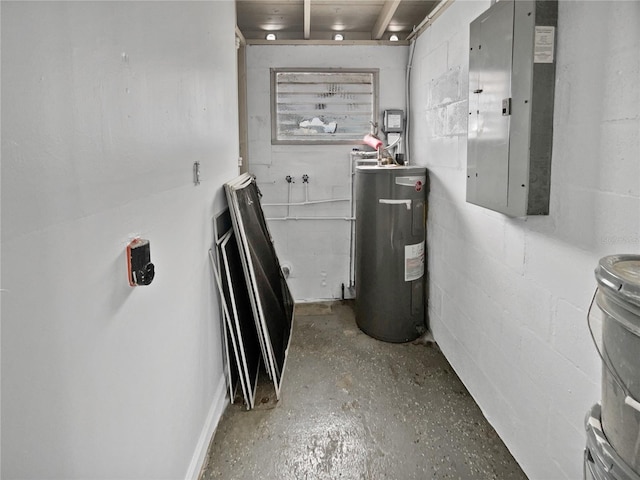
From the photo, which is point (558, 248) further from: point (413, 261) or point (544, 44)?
point (413, 261)

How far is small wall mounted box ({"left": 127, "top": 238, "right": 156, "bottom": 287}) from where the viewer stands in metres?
1.17

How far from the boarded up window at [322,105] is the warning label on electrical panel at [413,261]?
48.9 inches

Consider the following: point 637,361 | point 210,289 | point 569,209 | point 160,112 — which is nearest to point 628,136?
point 569,209

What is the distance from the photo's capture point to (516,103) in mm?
1745

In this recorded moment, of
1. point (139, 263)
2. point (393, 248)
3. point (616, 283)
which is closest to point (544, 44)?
point (616, 283)

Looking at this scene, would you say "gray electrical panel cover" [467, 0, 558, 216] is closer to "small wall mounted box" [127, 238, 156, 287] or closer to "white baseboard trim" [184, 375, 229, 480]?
"small wall mounted box" [127, 238, 156, 287]

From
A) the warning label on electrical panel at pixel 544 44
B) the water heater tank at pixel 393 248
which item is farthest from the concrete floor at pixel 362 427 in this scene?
the warning label on electrical panel at pixel 544 44

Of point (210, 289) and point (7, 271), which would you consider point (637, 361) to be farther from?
point (210, 289)

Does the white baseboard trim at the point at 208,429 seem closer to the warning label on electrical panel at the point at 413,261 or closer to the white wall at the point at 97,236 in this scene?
the white wall at the point at 97,236

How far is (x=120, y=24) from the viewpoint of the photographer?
1.16 metres

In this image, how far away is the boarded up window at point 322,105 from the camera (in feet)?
13.0

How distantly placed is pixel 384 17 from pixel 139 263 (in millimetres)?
2995

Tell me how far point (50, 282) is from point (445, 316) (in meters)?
2.69

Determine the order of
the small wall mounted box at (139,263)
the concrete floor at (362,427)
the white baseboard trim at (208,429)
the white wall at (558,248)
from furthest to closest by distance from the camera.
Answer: the concrete floor at (362,427), the white baseboard trim at (208,429), the white wall at (558,248), the small wall mounted box at (139,263)
